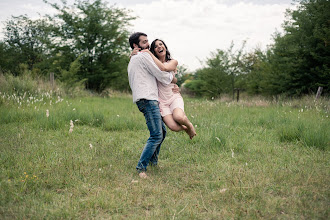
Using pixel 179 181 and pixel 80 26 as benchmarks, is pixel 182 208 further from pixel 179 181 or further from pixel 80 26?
pixel 80 26

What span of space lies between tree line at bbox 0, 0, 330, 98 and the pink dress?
1292 cm

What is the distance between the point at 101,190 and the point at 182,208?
1.08 metres

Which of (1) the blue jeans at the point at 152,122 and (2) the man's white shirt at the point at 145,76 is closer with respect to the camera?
(2) the man's white shirt at the point at 145,76

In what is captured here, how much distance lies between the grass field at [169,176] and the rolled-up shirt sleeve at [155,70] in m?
1.43

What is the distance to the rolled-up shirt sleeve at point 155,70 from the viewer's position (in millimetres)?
3740

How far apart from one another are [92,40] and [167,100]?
683 inches

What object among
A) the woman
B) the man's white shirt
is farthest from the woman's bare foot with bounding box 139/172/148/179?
the man's white shirt

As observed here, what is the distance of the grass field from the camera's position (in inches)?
115

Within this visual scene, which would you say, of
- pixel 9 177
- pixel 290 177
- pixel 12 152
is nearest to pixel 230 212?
pixel 290 177

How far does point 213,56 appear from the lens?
86.8 ft

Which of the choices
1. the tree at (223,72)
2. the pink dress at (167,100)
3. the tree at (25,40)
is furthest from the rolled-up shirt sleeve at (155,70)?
the tree at (25,40)

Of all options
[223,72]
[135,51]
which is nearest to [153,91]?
[135,51]

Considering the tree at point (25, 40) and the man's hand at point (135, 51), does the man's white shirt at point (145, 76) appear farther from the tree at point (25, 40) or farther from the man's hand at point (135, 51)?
the tree at point (25, 40)

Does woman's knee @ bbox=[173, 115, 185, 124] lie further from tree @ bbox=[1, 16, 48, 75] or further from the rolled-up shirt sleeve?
tree @ bbox=[1, 16, 48, 75]
